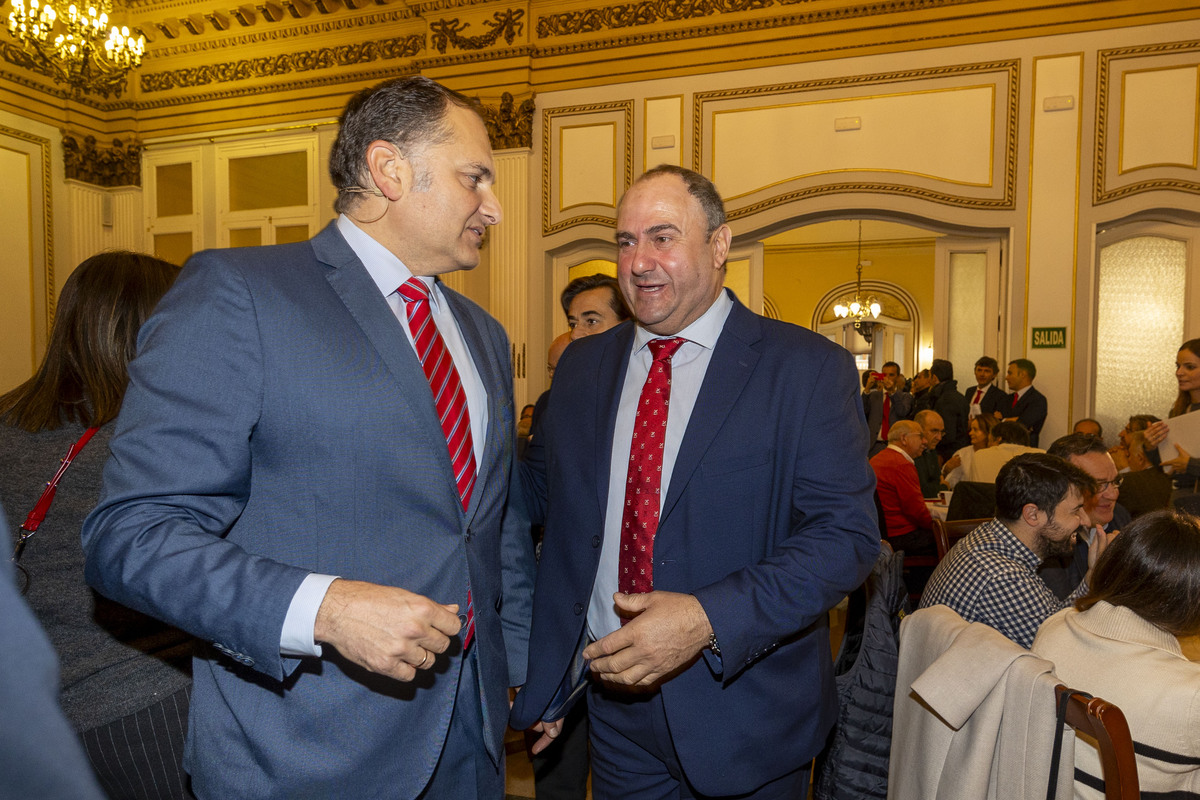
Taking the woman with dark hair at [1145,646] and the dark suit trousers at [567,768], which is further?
the dark suit trousers at [567,768]

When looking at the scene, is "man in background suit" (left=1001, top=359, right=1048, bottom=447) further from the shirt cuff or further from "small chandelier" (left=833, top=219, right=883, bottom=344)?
"small chandelier" (left=833, top=219, right=883, bottom=344)

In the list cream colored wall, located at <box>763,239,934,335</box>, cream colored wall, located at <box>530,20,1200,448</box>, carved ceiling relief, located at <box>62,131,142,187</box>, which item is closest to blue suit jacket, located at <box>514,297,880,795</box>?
cream colored wall, located at <box>530,20,1200,448</box>

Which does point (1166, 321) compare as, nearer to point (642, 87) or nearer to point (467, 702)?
point (642, 87)

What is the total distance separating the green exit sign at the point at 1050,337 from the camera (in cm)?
647

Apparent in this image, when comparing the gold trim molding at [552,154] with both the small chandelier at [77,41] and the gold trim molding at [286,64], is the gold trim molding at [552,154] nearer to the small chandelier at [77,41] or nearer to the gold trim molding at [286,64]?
the gold trim molding at [286,64]

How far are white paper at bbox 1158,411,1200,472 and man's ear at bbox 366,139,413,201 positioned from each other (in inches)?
172

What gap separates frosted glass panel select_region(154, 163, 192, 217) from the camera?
9.06 m

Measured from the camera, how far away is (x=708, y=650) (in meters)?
1.41

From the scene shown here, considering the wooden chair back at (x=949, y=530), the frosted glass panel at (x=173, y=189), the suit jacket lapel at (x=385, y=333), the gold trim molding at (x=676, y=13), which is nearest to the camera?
the suit jacket lapel at (x=385, y=333)

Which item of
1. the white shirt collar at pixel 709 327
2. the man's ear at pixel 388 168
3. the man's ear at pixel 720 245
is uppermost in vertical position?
the man's ear at pixel 388 168

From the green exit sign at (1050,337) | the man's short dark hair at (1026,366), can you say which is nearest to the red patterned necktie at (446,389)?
the man's short dark hair at (1026,366)

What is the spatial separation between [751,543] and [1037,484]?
1.65m

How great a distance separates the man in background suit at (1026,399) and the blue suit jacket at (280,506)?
623cm

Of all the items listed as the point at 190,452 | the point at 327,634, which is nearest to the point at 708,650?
the point at 327,634
